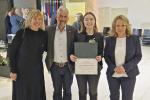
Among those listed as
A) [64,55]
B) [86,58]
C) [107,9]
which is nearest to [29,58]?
[64,55]

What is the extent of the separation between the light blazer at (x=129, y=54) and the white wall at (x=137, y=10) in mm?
8515

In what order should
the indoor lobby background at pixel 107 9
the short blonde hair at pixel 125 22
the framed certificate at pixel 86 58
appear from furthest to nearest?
the indoor lobby background at pixel 107 9
the framed certificate at pixel 86 58
the short blonde hair at pixel 125 22

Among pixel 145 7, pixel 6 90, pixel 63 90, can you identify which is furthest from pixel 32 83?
pixel 145 7

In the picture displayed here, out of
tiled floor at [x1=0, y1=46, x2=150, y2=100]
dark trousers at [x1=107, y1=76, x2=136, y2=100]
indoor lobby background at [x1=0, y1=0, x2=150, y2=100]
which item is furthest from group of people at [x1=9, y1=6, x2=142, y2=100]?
indoor lobby background at [x1=0, y1=0, x2=150, y2=100]

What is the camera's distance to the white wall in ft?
37.8

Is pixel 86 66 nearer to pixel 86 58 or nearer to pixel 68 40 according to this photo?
pixel 86 58

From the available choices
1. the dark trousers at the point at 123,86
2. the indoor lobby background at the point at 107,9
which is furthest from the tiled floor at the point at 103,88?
the dark trousers at the point at 123,86

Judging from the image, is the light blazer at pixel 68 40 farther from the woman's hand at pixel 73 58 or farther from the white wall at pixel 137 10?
the white wall at pixel 137 10

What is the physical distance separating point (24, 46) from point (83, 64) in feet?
2.35

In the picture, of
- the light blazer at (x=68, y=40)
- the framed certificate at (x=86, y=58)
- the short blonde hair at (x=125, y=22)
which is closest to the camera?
the short blonde hair at (x=125, y=22)

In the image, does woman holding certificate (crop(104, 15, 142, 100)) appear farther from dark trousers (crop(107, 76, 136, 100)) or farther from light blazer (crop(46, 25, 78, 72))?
light blazer (crop(46, 25, 78, 72))

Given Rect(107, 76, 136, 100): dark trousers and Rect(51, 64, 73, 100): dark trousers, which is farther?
Rect(51, 64, 73, 100): dark trousers

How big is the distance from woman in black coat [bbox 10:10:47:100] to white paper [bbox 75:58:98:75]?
1.49 ft

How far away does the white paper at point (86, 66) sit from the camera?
3.38 m
